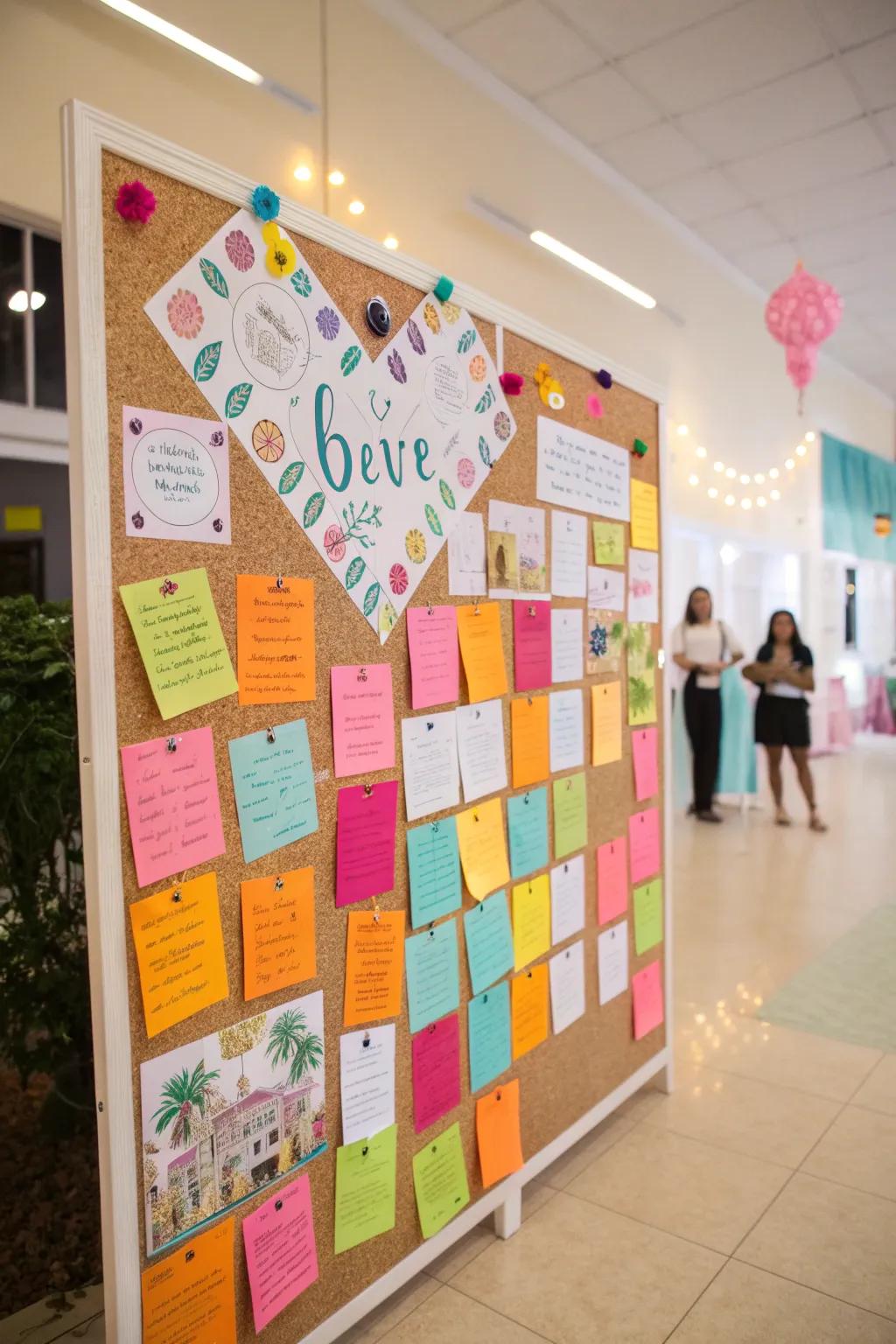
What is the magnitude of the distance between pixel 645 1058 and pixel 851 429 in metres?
7.69

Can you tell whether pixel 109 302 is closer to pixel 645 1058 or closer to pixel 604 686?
pixel 604 686

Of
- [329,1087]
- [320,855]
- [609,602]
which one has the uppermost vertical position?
[609,602]

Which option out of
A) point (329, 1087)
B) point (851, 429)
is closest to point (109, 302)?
point (329, 1087)

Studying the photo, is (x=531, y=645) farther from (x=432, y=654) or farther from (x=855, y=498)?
(x=855, y=498)

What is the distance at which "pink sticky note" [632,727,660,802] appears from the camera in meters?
2.29

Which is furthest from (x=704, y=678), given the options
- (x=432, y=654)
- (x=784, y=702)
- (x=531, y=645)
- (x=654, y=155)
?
(x=432, y=654)

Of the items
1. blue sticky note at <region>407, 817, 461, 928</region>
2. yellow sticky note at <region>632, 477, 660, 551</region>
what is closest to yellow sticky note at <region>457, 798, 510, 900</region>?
blue sticky note at <region>407, 817, 461, 928</region>

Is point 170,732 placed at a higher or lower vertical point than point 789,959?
higher

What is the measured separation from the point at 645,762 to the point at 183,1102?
1.39 meters

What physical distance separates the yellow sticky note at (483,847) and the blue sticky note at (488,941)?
3 cm

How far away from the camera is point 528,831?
74.1 inches

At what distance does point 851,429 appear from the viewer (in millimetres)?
8641

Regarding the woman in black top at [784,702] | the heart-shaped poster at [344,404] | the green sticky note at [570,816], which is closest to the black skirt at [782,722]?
the woman in black top at [784,702]

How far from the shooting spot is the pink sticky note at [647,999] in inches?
89.6
